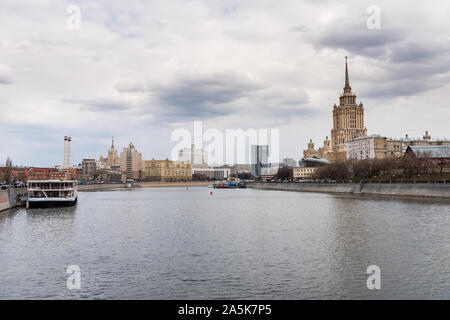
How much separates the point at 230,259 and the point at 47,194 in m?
52.7

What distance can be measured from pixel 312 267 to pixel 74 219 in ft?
121

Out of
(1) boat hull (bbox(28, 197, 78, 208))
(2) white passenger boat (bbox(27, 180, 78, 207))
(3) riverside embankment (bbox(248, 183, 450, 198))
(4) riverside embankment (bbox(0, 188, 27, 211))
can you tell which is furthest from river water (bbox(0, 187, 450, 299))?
(3) riverside embankment (bbox(248, 183, 450, 198))

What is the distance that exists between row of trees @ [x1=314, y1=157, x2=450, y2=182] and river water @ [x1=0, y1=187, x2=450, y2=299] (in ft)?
200

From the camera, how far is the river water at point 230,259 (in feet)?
65.5

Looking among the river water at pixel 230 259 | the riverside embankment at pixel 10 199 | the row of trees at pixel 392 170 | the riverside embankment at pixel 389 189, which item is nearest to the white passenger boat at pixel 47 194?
the riverside embankment at pixel 10 199

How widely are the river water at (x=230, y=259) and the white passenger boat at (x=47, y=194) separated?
23.7 m

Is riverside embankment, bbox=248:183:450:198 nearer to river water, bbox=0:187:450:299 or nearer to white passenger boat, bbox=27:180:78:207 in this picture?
river water, bbox=0:187:450:299

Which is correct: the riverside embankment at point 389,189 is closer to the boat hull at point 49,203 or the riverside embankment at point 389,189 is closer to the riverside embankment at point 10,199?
the boat hull at point 49,203

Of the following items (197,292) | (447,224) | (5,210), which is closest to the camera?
(197,292)

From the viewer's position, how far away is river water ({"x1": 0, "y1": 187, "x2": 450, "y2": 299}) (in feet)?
65.5
